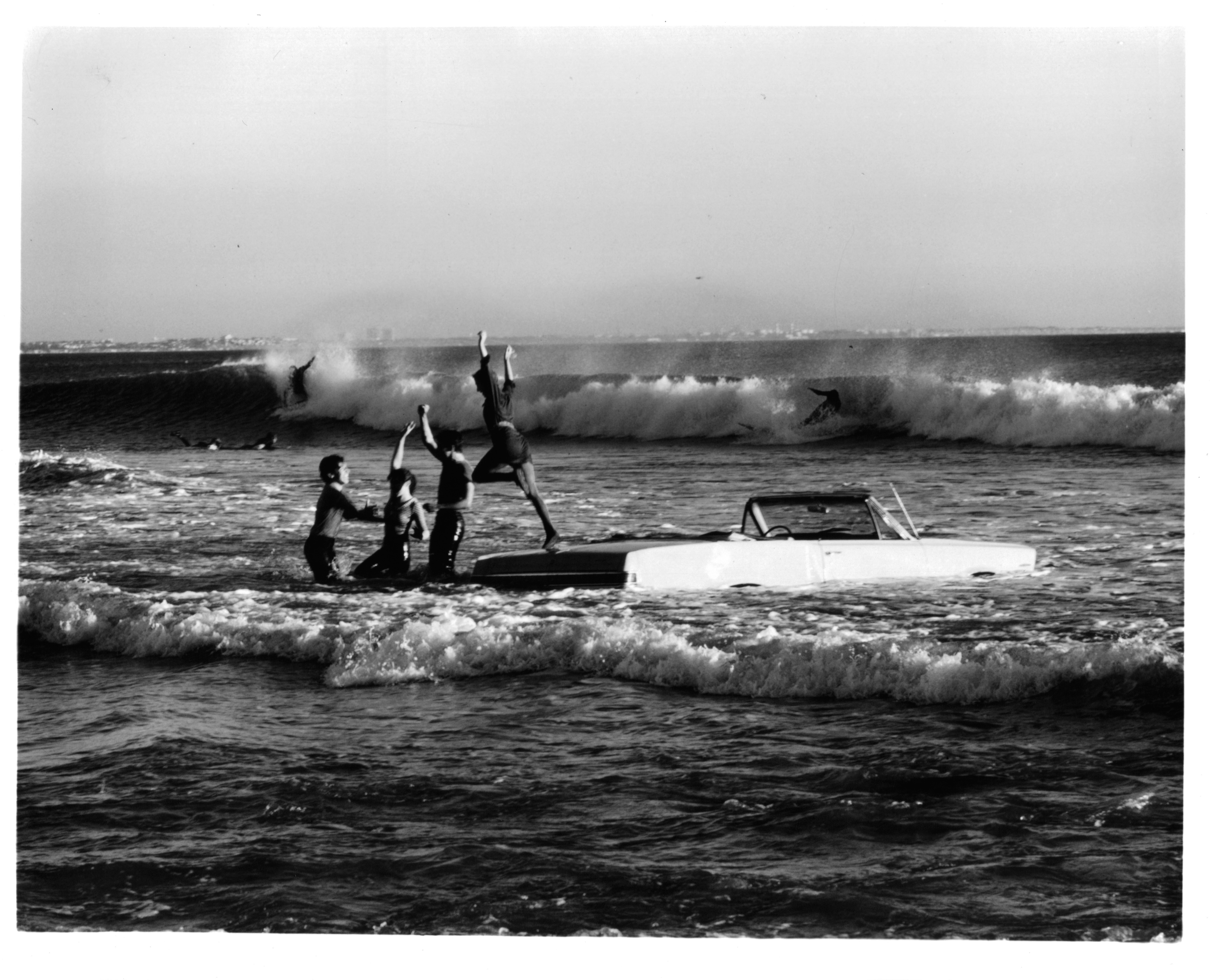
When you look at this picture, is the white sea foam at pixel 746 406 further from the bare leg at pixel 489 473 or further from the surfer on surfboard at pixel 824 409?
the bare leg at pixel 489 473

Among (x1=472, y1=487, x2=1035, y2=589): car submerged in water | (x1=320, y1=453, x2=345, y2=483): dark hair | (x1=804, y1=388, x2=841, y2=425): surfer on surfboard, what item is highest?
(x1=804, y1=388, x2=841, y2=425): surfer on surfboard

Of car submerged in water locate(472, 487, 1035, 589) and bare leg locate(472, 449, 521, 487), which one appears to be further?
bare leg locate(472, 449, 521, 487)

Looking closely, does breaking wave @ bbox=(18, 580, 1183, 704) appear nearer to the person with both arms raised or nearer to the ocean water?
the ocean water

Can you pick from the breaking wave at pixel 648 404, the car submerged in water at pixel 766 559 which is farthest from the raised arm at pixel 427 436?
the breaking wave at pixel 648 404

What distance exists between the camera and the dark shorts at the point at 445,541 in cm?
903

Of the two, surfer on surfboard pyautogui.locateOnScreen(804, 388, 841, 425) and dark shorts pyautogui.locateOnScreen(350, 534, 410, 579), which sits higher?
surfer on surfboard pyautogui.locateOnScreen(804, 388, 841, 425)

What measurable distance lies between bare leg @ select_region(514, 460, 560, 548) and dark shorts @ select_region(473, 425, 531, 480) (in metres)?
0.07

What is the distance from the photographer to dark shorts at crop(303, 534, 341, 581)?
9078 millimetres

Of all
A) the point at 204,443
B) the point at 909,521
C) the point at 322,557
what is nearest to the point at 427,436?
the point at 322,557

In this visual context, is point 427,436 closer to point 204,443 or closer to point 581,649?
point 581,649

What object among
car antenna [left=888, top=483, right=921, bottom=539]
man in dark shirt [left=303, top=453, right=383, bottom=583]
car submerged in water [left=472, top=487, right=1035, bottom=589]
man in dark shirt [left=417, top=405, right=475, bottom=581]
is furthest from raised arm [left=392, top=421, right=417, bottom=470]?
car antenna [left=888, top=483, right=921, bottom=539]

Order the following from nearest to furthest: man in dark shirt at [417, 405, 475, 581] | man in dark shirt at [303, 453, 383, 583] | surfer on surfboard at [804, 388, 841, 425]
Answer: man in dark shirt at [417, 405, 475, 581]
man in dark shirt at [303, 453, 383, 583]
surfer on surfboard at [804, 388, 841, 425]

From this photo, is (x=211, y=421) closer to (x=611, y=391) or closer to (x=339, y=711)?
(x=611, y=391)

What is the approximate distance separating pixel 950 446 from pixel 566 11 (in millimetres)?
6458
